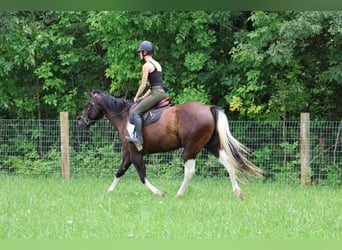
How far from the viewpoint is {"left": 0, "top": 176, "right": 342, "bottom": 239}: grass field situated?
3992 millimetres

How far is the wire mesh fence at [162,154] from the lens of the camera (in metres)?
10.3

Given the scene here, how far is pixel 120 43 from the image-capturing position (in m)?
11.6

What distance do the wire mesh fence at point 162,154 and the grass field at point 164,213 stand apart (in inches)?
71.2

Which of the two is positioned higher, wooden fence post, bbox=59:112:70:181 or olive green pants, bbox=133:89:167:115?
olive green pants, bbox=133:89:167:115

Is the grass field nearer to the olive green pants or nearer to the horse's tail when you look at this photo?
the horse's tail

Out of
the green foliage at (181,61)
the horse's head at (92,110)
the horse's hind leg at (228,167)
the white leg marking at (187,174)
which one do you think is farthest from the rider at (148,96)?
the green foliage at (181,61)

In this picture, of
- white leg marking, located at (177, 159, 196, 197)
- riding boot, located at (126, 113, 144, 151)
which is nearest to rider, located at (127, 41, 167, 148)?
riding boot, located at (126, 113, 144, 151)

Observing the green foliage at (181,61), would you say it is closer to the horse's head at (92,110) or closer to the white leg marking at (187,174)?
the horse's head at (92,110)

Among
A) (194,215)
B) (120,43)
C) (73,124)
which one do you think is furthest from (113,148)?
(194,215)

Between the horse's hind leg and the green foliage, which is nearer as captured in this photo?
the horse's hind leg

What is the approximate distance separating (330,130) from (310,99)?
1.34 meters

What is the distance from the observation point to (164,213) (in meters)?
5.41

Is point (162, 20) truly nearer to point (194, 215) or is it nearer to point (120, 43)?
point (120, 43)

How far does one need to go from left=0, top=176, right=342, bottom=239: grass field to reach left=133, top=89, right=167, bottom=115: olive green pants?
127cm
